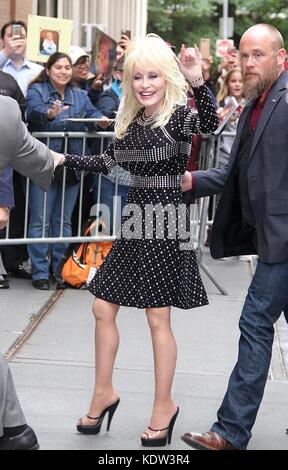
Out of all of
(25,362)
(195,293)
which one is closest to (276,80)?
(195,293)

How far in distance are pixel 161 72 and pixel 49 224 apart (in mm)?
4324

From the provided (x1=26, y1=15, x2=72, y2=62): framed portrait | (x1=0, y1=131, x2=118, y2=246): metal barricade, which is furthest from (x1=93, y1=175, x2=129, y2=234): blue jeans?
(x1=26, y1=15, x2=72, y2=62): framed portrait

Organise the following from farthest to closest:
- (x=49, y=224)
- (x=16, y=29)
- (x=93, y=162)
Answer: (x=16, y=29)
(x=49, y=224)
(x=93, y=162)

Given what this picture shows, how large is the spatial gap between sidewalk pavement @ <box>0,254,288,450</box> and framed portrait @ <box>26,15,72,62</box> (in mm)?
2206

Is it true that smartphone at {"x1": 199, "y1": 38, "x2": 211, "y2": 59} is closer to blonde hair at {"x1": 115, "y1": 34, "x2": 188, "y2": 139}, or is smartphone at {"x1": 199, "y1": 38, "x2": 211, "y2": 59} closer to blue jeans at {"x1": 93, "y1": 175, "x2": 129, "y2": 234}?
blue jeans at {"x1": 93, "y1": 175, "x2": 129, "y2": 234}

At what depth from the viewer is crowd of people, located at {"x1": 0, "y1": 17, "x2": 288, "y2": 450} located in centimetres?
476

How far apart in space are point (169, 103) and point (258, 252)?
831mm

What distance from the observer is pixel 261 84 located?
484 cm

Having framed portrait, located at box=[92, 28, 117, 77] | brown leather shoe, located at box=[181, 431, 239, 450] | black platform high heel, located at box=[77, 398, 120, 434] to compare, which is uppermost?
framed portrait, located at box=[92, 28, 117, 77]

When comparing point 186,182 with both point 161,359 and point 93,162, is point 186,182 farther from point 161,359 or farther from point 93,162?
point 161,359

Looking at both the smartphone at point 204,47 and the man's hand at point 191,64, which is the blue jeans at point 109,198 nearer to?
the smartphone at point 204,47

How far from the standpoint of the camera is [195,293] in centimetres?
Result: 507

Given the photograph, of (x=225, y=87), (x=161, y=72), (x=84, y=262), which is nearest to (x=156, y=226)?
(x=161, y=72)

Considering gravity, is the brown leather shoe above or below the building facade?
below
